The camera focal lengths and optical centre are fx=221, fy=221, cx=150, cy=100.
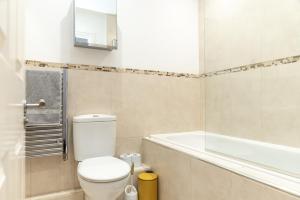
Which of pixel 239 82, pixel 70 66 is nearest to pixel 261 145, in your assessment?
pixel 239 82

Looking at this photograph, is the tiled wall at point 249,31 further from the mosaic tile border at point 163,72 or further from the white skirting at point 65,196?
the white skirting at point 65,196

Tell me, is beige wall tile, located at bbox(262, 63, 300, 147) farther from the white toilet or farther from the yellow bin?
the white toilet

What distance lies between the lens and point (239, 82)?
2.25 metres

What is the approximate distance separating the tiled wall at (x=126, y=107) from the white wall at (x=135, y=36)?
0.15 meters

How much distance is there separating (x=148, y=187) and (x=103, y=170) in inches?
21.5

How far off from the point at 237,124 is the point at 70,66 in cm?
175

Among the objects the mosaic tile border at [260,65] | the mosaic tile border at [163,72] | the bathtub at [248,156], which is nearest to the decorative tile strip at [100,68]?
the mosaic tile border at [163,72]

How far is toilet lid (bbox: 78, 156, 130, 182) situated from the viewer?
1470mm

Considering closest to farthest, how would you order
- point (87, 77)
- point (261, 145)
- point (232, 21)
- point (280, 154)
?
point (280, 154), point (261, 145), point (87, 77), point (232, 21)

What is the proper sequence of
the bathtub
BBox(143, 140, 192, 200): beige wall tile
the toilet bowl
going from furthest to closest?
BBox(143, 140, 192, 200): beige wall tile < the toilet bowl < the bathtub

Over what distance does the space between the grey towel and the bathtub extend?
945 millimetres

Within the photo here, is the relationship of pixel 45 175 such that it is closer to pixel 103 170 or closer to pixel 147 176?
pixel 103 170

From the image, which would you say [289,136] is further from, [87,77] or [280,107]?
[87,77]

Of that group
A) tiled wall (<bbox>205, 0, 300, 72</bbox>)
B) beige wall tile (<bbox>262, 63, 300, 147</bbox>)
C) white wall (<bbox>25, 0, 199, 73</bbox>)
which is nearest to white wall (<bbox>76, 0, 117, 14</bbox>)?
white wall (<bbox>25, 0, 199, 73</bbox>)
